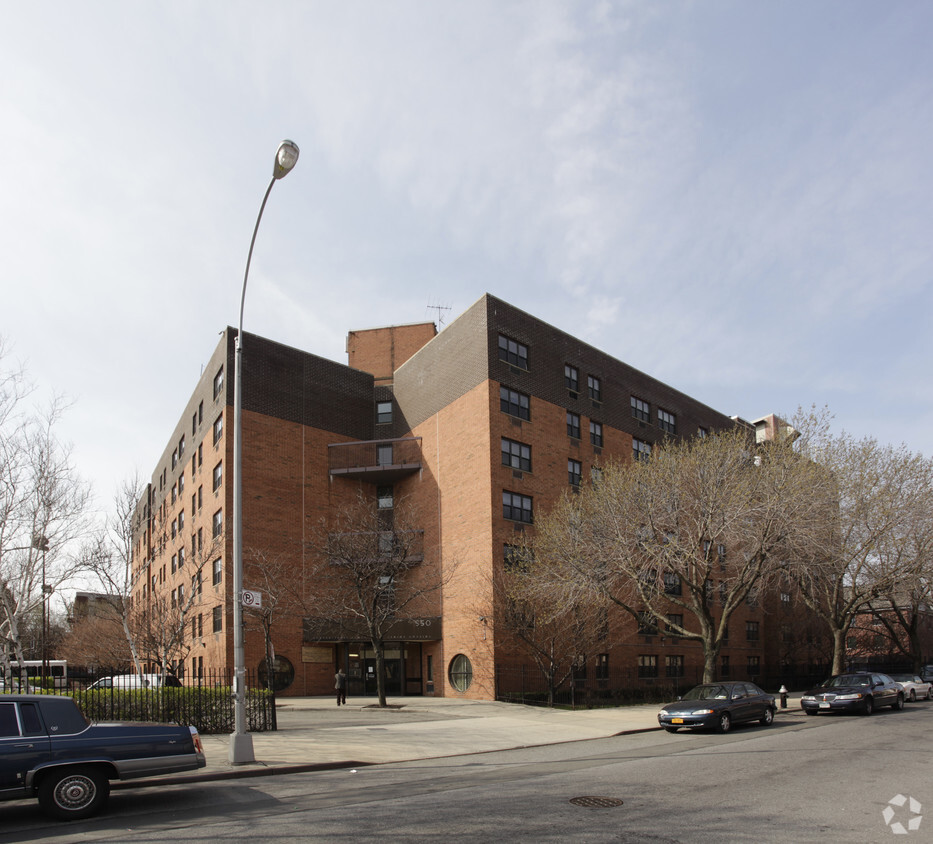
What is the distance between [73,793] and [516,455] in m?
27.5

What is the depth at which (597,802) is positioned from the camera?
32.5 ft

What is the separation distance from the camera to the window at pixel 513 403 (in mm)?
35750

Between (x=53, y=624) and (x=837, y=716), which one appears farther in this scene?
(x=53, y=624)

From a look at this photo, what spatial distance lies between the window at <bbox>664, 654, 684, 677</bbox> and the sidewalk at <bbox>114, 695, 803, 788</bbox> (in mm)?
12185

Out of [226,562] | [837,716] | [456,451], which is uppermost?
[456,451]

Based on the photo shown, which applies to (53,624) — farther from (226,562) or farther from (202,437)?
(226,562)

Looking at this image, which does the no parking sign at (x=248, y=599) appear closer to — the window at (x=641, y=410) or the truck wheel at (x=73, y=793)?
the truck wheel at (x=73, y=793)

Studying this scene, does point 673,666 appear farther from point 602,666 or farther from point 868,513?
point 868,513

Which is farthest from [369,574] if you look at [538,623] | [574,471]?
[574,471]

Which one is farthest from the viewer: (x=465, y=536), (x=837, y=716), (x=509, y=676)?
(x=465, y=536)

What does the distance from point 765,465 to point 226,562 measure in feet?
73.9

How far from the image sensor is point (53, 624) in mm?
71438

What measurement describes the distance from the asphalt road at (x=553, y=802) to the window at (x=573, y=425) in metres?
24.8

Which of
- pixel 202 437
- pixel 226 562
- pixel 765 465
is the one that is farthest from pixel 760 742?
pixel 202 437
